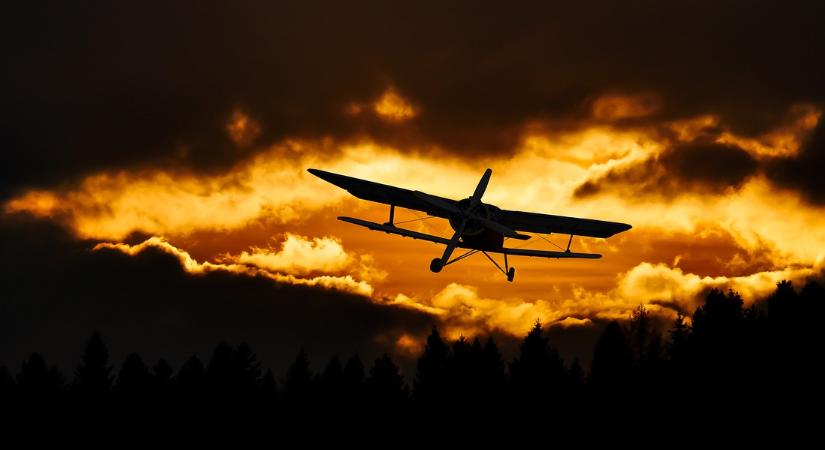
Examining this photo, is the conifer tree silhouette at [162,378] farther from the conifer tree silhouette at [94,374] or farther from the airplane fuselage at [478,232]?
the airplane fuselage at [478,232]

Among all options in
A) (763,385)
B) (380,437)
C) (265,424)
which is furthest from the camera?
(265,424)

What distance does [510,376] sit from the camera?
118 metres

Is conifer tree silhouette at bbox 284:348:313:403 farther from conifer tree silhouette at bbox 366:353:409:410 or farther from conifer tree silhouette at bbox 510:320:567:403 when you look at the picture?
conifer tree silhouette at bbox 510:320:567:403

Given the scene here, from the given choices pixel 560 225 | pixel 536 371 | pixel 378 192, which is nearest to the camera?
pixel 378 192

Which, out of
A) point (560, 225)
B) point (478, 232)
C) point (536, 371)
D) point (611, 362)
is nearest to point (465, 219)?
point (478, 232)

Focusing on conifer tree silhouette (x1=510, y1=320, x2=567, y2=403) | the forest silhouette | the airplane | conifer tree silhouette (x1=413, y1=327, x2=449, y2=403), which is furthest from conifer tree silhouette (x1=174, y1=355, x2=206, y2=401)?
the airplane

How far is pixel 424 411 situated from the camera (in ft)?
367

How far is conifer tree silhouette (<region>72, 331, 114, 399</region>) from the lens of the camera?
121 meters

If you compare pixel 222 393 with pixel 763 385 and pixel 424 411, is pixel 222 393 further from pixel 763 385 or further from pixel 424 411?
pixel 763 385

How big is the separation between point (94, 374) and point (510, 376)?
177 ft

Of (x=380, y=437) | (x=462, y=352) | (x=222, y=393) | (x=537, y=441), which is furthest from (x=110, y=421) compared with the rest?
(x=537, y=441)

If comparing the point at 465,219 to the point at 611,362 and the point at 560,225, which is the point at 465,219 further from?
the point at 611,362

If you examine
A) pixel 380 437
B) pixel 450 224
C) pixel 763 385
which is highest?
pixel 450 224

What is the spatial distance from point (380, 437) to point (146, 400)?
29359mm
